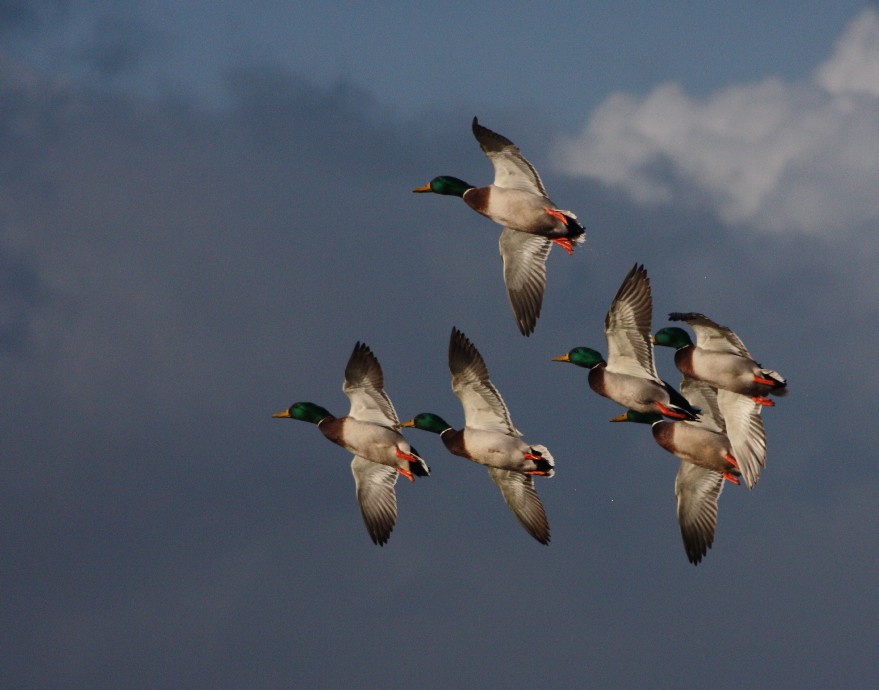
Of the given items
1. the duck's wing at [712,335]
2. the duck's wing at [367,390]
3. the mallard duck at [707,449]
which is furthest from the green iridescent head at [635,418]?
the duck's wing at [367,390]

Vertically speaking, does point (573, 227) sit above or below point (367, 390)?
above

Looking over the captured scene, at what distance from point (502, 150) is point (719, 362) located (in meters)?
6.32

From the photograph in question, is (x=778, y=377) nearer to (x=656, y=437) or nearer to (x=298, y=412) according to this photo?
(x=656, y=437)

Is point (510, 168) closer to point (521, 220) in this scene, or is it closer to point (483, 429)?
point (521, 220)

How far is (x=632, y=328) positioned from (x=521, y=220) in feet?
11.5

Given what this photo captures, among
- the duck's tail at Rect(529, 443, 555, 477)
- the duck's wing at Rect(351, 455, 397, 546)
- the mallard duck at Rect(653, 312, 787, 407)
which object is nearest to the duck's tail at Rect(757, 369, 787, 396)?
the mallard duck at Rect(653, 312, 787, 407)

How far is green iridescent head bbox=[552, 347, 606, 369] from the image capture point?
33875 mm

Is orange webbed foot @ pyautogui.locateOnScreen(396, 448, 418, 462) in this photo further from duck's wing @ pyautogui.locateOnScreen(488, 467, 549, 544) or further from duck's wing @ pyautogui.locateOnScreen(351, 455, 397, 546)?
duck's wing @ pyautogui.locateOnScreen(488, 467, 549, 544)

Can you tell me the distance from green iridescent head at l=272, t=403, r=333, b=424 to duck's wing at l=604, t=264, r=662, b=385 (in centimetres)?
711

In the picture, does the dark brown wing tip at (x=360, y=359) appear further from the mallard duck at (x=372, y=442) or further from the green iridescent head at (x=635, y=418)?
the green iridescent head at (x=635, y=418)


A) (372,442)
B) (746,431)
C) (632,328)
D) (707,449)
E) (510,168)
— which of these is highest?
(510,168)

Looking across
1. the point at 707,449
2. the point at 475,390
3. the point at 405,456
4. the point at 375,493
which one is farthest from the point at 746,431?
the point at 375,493

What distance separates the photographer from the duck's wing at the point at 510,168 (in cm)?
3409

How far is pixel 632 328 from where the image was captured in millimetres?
32656
